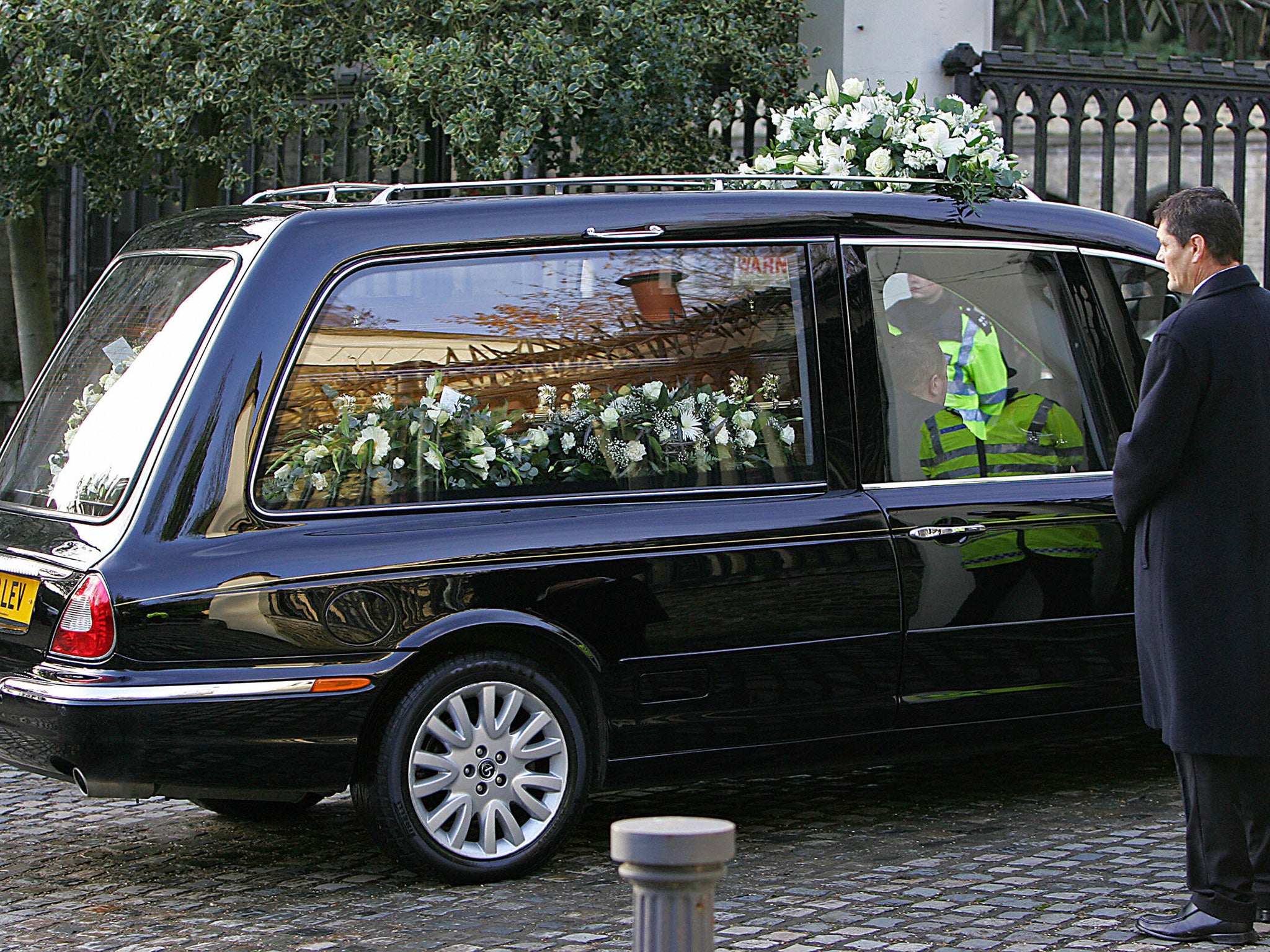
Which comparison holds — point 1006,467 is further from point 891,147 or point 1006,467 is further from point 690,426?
point 891,147

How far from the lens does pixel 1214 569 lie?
4578 mm

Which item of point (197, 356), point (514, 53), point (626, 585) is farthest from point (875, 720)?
point (514, 53)

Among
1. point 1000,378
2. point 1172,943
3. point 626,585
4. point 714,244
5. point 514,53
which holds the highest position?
point 514,53

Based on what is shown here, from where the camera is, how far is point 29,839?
5.91m

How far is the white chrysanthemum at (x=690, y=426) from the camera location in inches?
219

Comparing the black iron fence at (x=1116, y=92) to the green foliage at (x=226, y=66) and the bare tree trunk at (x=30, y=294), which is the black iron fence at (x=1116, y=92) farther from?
the bare tree trunk at (x=30, y=294)

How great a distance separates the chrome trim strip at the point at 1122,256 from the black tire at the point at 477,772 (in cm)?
250

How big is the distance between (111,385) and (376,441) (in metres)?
0.87

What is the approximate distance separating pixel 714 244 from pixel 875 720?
5.20 feet

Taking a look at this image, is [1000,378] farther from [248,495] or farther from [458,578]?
A: [248,495]

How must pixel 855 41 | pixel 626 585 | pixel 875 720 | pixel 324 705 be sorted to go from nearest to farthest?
pixel 324 705
pixel 626 585
pixel 875 720
pixel 855 41

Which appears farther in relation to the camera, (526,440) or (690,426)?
(690,426)

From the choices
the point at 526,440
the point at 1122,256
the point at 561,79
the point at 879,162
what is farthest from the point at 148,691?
the point at 561,79

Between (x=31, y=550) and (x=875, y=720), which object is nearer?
(x=31, y=550)
